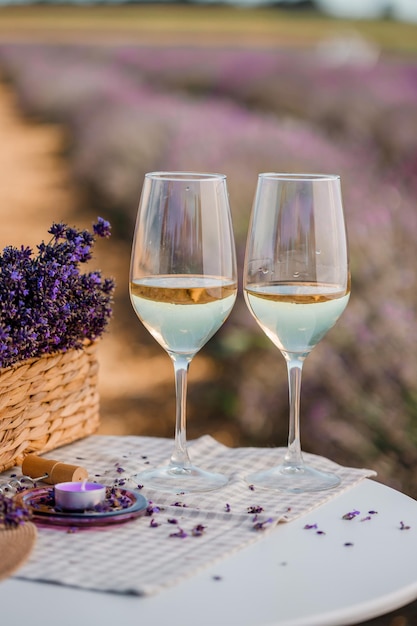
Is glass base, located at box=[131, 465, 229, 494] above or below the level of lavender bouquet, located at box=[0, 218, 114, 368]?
below

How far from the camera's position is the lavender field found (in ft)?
12.9

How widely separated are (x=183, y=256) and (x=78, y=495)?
1.17 feet

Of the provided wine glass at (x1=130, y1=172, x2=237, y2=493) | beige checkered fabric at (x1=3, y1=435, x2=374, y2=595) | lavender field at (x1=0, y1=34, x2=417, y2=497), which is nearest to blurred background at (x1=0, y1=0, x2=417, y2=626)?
lavender field at (x1=0, y1=34, x2=417, y2=497)

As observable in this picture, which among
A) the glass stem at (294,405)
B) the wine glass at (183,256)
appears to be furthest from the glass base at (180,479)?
the glass stem at (294,405)

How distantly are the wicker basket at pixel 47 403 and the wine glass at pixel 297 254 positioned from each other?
1.09ft

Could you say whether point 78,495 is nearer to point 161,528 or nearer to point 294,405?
point 161,528

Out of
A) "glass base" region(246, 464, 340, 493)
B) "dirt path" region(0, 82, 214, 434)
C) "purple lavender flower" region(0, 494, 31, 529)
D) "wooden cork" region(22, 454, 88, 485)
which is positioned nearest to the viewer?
"purple lavender flower" region(0, 494, 31, 529)

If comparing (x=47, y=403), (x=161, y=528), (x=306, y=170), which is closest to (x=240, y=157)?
(x=306, y=170)

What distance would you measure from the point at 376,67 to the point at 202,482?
12404mm

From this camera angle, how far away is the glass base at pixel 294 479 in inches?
57.6

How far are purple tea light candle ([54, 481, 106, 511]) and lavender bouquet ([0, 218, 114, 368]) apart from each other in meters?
0.21

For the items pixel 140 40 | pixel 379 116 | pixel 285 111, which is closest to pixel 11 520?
pixel 379 116

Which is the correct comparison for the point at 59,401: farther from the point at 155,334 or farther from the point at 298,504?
the point at 298,504

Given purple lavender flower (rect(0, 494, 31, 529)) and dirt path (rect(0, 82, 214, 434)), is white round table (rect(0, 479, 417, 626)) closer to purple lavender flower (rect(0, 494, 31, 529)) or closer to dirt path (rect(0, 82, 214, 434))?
purple lavender flower (rect(0, 494, 31, 529))
